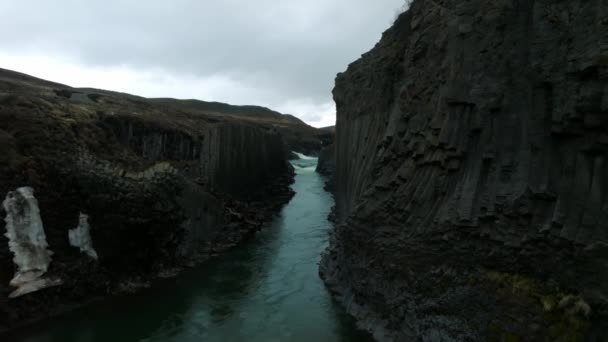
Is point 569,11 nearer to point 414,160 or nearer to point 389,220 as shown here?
point 414,160

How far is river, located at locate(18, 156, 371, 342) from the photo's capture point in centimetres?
1627

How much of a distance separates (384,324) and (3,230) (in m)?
14.7

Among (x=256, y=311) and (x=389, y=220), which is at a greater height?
(x=389, y=220)

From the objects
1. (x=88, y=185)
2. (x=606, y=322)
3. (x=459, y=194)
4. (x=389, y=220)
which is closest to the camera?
(x=606, y=322)

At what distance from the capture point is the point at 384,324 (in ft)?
51.2

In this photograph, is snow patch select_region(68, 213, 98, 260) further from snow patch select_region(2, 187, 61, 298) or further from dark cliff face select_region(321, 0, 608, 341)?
dark cliff face select_region(321, 0, 608, 341)

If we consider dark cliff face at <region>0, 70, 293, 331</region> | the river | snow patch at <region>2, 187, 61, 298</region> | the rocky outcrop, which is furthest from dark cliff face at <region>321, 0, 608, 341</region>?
the rocky outcrop

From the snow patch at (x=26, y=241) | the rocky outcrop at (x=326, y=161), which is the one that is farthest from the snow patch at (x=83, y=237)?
the rocky outcrop at (x=326, y=161)

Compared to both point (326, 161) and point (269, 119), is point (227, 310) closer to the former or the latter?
point (326, 161)

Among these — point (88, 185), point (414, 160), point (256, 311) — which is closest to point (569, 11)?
point (414, 160)

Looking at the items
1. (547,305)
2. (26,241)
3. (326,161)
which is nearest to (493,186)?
(547,305)

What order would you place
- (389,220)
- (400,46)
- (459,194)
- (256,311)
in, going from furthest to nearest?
1. (400,46)
2. (256,311)
3. (389,220)
4. (459,194)

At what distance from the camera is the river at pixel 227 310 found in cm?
1627

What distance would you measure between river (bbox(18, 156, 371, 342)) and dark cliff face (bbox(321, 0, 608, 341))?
7.04 ft
